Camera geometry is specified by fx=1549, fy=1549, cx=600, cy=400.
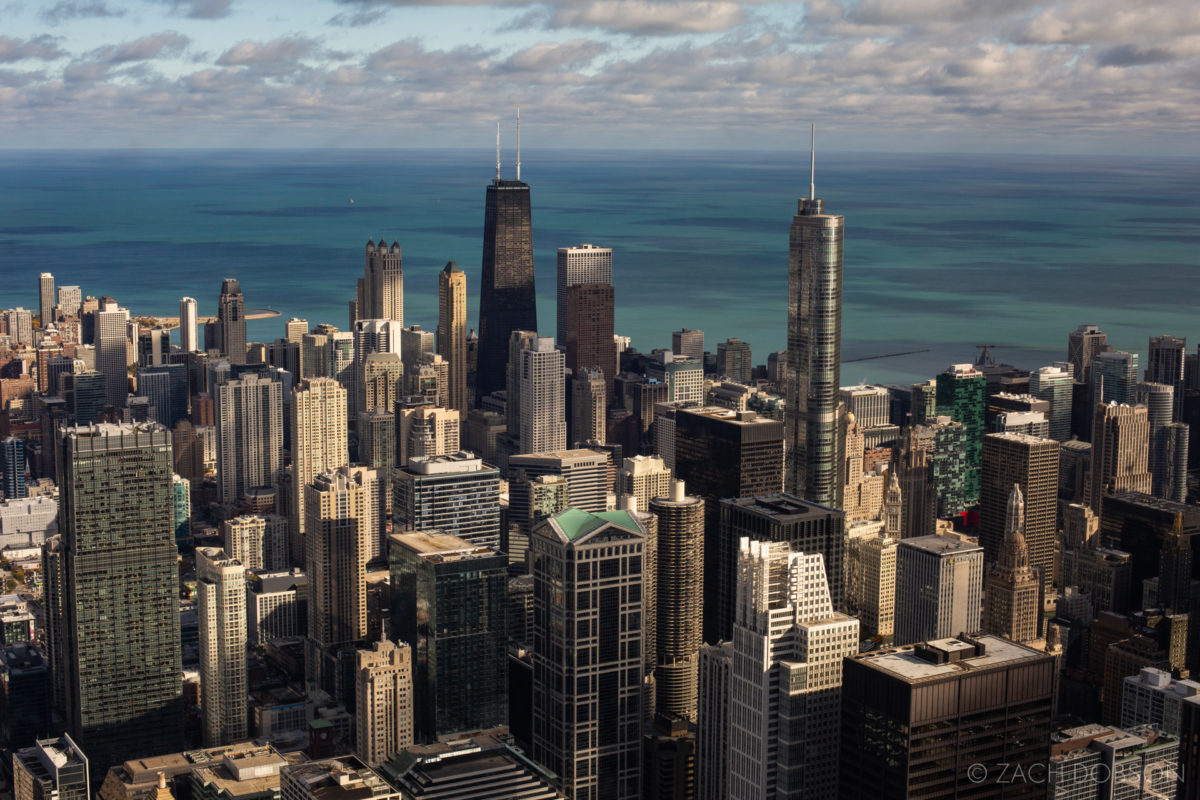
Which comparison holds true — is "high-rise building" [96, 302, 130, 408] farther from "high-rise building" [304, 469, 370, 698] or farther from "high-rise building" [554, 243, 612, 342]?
"high-rise building" [304, 469, 370, 698]

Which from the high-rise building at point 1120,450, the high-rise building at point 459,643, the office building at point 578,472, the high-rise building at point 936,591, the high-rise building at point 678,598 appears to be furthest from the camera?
the high-rise building at point 1120,450

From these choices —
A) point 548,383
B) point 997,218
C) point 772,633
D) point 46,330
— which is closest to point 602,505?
point 548,383

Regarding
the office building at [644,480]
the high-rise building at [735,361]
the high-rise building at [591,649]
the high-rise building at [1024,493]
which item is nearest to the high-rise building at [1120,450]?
the high-rise building at [1024,493]

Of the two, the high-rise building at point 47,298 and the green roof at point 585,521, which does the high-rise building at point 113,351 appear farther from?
the green roof at point 585,521

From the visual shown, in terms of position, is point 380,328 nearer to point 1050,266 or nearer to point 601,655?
point 1050,266

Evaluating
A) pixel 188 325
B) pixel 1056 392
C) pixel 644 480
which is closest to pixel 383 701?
pixel 644 480

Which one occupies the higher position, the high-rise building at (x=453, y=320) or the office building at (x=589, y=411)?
the high-rise building at (x=453, y=320)
